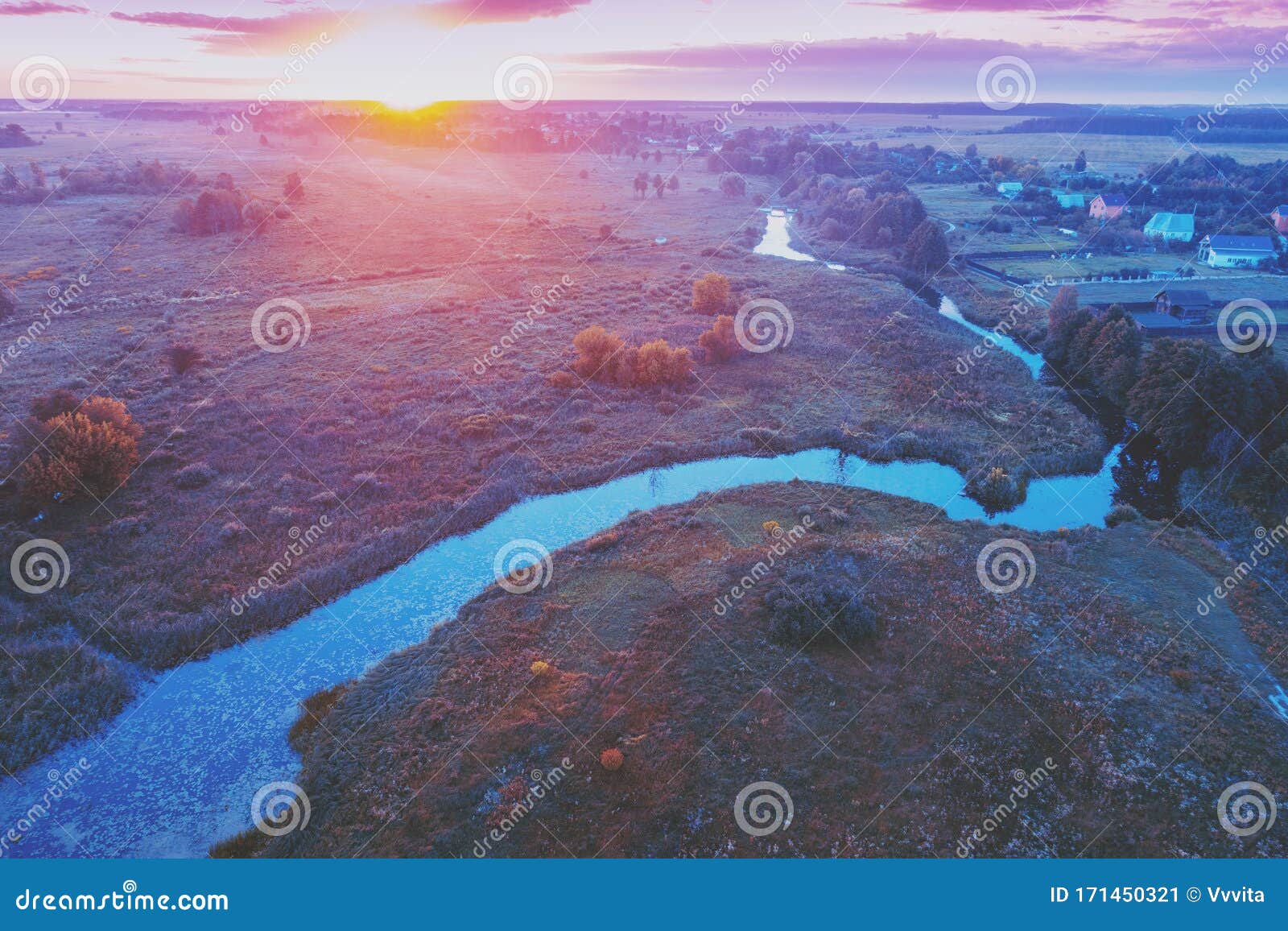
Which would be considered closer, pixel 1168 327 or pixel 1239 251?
pixel 1168 327

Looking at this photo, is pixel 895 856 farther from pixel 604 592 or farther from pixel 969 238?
pixel 969 238

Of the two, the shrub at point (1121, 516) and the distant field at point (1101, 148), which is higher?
the distant field at point (1101, 148)

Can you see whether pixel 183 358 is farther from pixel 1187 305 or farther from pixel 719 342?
pixel 1187 305

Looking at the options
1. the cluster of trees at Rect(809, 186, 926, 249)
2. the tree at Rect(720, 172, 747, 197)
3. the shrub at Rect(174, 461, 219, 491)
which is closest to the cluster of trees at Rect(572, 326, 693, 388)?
the shrub at Rect(174, 461, 219, 491)

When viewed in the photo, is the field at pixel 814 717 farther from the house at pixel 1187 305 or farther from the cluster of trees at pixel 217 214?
the cluster of trees at pixel 217 214

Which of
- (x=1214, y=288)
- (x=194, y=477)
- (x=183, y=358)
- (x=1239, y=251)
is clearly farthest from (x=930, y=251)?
(x=194, y=477)

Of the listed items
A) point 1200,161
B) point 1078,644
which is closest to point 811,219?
point 1200,161

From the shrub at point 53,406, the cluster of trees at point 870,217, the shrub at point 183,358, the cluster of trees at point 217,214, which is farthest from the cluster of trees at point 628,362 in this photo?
the cluster of trees at point 217,214
